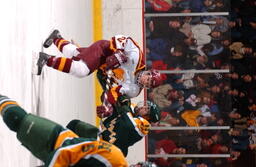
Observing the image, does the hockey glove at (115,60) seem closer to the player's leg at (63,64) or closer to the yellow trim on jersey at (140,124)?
the player's leg at (63,64)

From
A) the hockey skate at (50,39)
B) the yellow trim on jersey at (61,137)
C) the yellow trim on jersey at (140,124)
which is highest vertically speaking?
the hockey skate at (50,39)

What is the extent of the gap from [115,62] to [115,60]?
0.02 meters

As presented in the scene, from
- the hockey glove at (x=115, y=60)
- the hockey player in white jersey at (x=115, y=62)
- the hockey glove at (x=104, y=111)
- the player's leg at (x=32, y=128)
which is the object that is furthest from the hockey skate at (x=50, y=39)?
the player's leg at (x=32, y=128)

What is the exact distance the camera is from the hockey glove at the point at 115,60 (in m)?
3.56

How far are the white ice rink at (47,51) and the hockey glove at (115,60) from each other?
0.42 meters

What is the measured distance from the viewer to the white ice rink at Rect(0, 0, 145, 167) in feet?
8.46

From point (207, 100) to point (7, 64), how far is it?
3.84 metres

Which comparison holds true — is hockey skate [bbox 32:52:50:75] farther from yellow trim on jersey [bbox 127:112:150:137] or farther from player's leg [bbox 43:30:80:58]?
yellow trim on jersey [bbox 127:112:150:137]

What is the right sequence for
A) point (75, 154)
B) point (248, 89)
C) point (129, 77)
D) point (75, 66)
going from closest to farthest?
1. point (75, 154)
2. point (75, 66)
3. point (129, 77)
4. point (248, 89)

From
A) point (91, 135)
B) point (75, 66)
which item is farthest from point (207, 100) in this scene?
point (91, 135)

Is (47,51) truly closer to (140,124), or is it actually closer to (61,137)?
(140,124)

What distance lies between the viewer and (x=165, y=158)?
6.05 meters

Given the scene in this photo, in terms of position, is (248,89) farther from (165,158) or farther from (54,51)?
(54,51)

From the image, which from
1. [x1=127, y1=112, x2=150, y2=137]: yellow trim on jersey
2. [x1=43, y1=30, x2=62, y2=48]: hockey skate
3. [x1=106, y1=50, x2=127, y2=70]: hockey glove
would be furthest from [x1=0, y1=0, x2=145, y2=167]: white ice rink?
[x1=127, y1=112, x2=150, y2=137]: yellow trim on jersey
